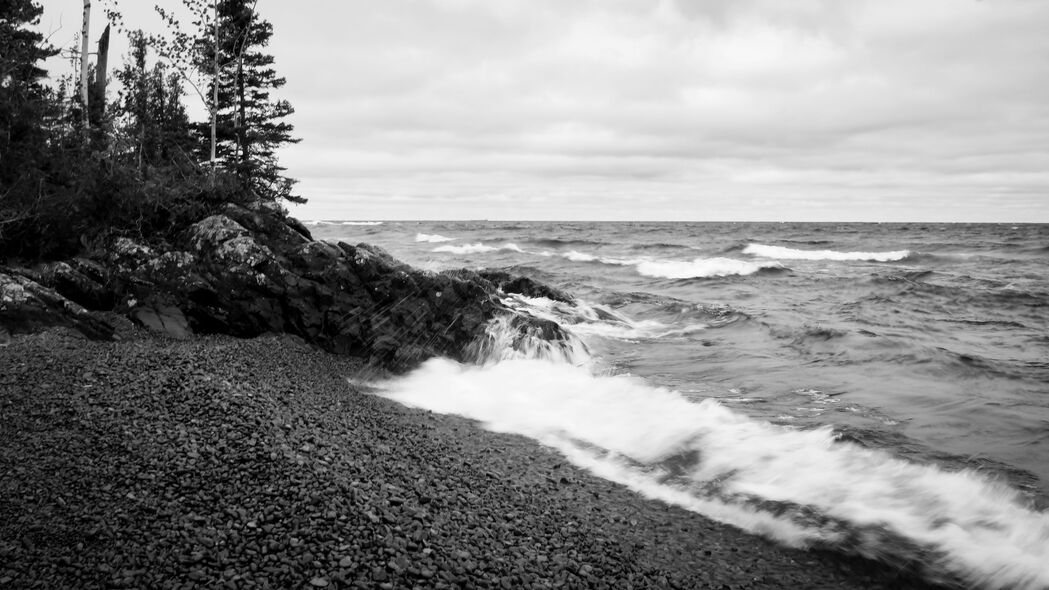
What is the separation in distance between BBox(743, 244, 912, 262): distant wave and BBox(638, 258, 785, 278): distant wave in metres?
7.87

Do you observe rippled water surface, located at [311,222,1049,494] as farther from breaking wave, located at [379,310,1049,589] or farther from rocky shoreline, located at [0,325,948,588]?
rocky shoreline, located at [0,325,948,588]

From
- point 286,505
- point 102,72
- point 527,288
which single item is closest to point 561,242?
point 527,288

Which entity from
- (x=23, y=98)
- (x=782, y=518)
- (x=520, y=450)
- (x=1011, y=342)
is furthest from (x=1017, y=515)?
(x=23, y=98)

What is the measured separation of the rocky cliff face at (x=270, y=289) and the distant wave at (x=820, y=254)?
41.7 m

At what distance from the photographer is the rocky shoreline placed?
4988 millimetres

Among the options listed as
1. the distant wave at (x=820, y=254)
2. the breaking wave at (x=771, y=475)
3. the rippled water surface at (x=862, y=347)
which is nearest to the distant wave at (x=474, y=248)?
the rippled water surface at (x=862, y=347)

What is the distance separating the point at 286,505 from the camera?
A: 573cm

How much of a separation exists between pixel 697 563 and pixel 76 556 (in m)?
5.66

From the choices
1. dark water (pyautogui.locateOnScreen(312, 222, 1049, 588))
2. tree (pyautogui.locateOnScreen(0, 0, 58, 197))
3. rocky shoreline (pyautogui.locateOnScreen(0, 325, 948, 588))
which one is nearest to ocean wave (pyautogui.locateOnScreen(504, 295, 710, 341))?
dark water (pyautogui.locateOnScreen(312, 222, 1049, 588))

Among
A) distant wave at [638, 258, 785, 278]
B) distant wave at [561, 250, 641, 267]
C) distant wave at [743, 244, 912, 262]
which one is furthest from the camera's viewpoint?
distant wave at [743, 244, 912, 262]

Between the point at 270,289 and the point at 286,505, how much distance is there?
876 cm

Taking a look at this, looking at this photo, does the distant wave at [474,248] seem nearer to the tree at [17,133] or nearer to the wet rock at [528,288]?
the wet rock at [528,288]

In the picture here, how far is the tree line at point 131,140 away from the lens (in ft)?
44.9

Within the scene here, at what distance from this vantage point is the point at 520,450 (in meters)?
9.55
